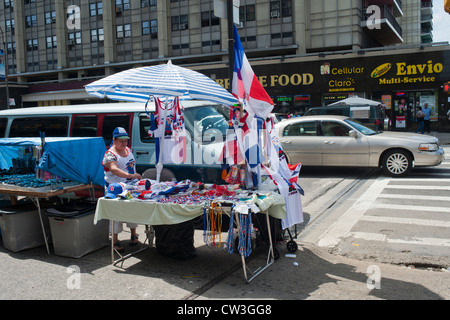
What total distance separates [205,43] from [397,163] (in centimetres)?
3273

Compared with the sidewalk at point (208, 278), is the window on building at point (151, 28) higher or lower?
higher

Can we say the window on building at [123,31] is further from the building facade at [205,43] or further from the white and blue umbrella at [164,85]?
the white and blue umbrella at [164,85]

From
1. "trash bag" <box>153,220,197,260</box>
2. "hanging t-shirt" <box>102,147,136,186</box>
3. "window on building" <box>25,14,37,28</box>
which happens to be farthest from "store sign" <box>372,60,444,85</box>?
"window on building" <box>25,14,37,28</box>

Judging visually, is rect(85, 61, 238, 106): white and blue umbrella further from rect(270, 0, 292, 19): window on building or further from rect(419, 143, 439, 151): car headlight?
rect(270, 0, 292, 19): window on building

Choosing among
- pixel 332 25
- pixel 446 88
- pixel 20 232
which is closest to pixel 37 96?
pixel 332 25

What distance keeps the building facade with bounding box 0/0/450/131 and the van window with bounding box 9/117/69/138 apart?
2446 cm

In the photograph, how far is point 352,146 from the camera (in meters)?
11.6

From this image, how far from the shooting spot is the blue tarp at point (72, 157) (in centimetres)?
589

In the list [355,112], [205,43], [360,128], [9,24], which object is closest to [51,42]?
[9,24]

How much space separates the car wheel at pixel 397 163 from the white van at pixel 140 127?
525 centimetres

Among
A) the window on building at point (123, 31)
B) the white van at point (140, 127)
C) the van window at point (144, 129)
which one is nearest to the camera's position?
the white van at point (140, 127)

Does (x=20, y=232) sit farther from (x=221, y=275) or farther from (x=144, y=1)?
(x=144, y=1)

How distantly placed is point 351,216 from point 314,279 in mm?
3231

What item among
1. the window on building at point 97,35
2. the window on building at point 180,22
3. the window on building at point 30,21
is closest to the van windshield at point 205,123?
the window on building at point 180,22
